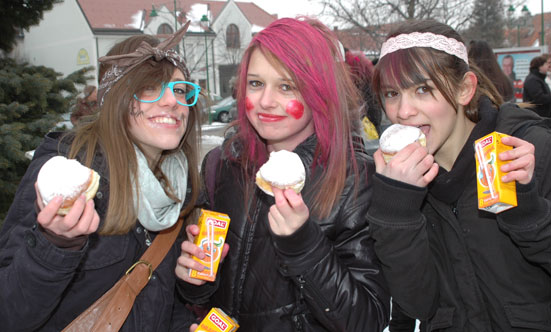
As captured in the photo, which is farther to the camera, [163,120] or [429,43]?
[163,120]

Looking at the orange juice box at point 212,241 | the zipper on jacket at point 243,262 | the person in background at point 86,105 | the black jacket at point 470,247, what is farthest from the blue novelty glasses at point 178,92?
the person in background at point 86,105

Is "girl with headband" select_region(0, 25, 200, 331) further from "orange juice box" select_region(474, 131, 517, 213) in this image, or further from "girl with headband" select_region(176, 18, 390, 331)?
"orange juice box" select_region(474, 131, 517, 213)

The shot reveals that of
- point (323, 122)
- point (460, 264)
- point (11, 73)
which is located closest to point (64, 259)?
point (323, 122)

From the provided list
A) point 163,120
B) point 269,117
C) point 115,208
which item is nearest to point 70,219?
point 115,208

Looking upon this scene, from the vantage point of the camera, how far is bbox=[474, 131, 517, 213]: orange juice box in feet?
5.58

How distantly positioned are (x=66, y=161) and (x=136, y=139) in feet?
1.74

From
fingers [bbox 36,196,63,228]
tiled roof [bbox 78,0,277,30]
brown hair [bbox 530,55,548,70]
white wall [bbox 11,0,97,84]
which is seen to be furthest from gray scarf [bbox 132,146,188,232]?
white wall [bbox 11,0,97,84]

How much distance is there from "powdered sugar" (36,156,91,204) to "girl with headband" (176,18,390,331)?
64 cm

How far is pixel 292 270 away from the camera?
5.92 ft

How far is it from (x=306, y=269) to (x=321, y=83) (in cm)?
91

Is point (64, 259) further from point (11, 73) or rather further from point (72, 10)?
point (72, 10)

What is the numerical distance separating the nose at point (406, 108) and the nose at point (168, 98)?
1175 millimetres

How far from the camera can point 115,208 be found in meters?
2.02

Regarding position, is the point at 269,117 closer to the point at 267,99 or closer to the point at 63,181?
the point at 267,99
